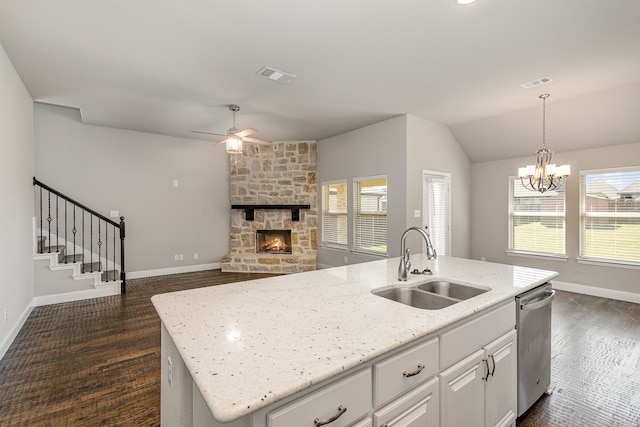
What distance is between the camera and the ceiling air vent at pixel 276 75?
3.37 metres

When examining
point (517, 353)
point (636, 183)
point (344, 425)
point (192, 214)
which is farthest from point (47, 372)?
point (636, 183)

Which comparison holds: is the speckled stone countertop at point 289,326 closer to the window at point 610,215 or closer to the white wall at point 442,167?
the white wall at point 442,167

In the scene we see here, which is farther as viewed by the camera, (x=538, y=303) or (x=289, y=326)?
(x=538, y=303)

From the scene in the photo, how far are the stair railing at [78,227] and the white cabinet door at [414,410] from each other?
5.19 meters

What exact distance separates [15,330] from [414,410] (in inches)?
172

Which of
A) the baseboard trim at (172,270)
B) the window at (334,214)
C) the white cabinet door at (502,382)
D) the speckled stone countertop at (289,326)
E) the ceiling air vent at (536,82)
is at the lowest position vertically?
the baseboard trim at (172,270)

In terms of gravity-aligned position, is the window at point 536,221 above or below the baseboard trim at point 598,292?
above

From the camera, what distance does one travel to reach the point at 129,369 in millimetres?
2691

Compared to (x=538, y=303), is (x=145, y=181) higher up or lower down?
higher up

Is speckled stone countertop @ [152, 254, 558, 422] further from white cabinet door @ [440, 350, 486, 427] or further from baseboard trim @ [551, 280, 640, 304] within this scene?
baseboard trim @ [551, 280, 640, 304]

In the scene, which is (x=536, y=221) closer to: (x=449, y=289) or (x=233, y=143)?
(x=449, y=289)

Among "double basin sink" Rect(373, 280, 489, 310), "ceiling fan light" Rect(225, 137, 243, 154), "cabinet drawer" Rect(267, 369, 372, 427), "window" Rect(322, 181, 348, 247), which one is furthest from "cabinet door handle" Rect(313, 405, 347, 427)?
"window" Rect(322, 181, 348, 247)

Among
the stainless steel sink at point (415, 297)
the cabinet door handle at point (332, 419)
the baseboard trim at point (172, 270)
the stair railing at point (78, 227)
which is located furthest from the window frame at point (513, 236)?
the stair railing at point (78, 227)

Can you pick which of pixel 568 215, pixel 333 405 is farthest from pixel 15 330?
pixel 568 215
